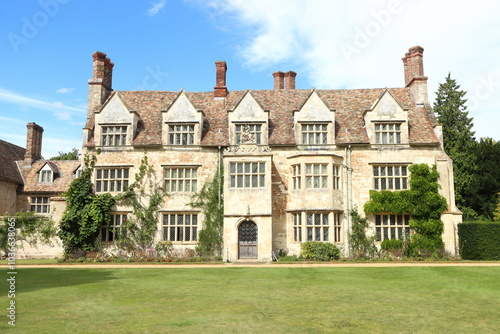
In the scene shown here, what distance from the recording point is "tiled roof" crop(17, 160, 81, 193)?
105ft

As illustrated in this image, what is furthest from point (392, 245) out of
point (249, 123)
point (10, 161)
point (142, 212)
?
point (10, 161)

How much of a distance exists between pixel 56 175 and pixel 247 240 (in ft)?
61.4

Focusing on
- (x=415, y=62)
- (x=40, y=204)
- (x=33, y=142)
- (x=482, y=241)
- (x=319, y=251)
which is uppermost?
(x=415, y=62)

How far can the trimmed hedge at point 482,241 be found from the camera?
21688 millimetres

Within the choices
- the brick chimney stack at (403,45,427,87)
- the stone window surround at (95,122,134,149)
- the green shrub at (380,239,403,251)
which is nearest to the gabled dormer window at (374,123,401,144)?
the brick chimney stack at (403,45,427,87)

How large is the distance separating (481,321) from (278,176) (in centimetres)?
1634

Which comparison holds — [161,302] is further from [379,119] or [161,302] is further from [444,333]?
[379,119]

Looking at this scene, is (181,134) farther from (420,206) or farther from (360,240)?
(420,206)

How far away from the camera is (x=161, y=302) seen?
10055mm

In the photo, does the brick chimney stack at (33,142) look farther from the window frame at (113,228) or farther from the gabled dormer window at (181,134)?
the gabled dormer window at (181,134)

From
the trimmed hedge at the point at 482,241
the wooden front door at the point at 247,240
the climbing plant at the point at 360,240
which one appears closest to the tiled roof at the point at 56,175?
the wooden front door at the point at 247,240

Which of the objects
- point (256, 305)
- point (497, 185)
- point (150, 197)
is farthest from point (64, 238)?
point (497, 185)

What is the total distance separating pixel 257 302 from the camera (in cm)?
999
